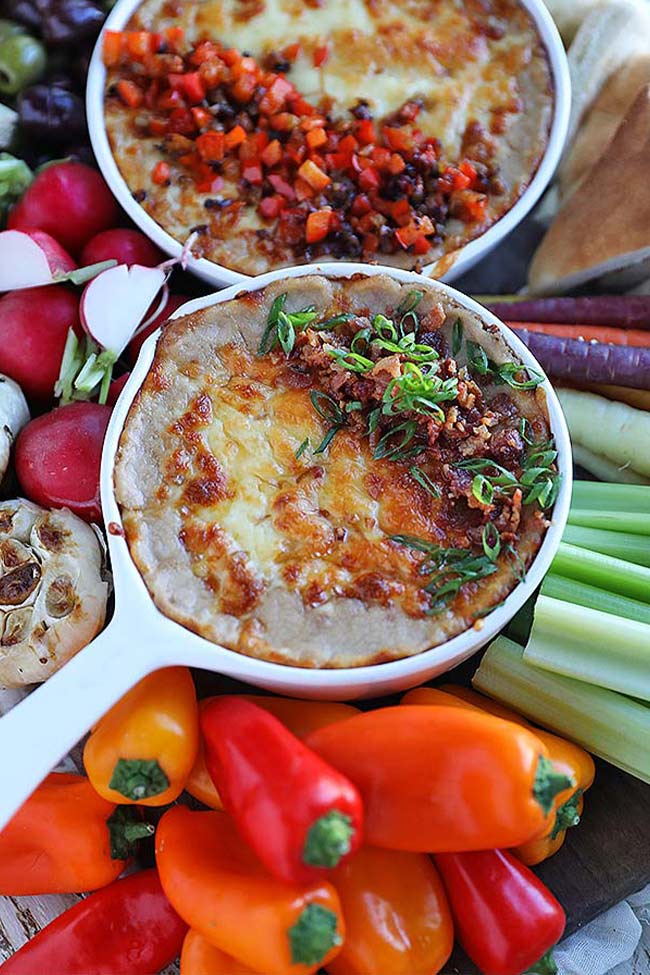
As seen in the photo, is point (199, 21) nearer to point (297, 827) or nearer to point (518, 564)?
point (518, 564)

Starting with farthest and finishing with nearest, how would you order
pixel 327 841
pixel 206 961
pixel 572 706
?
pixel 572 706 → pixel 206 961 → pixel 327 841

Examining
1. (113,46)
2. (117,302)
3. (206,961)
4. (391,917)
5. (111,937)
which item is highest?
(113,46)

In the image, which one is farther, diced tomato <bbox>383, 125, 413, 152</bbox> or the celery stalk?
diced tomato <bbox>383, 125, 413, 152</bbox>

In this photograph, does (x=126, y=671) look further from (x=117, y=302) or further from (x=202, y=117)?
(x=202, y=117)

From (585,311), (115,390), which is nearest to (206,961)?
(115,390)

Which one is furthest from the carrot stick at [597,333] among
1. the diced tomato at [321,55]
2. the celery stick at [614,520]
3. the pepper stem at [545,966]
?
the pepper stem at [545,966]

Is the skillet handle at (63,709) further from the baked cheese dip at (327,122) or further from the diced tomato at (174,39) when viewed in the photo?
the diced tomato at (174,39)

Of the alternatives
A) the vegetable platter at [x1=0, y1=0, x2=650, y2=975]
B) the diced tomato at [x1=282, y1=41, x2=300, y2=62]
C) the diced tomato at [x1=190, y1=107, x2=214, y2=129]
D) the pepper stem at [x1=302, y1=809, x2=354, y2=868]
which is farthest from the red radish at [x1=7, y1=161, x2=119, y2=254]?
the pepper stem at [x1=302, y1=809, x2=354, y2=868]

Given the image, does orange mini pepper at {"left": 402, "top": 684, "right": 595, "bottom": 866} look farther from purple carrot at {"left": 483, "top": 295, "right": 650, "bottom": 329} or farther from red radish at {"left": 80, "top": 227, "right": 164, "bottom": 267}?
red radish at {"left": 80, "top": 227, "right": 164, "bottom": 267}
